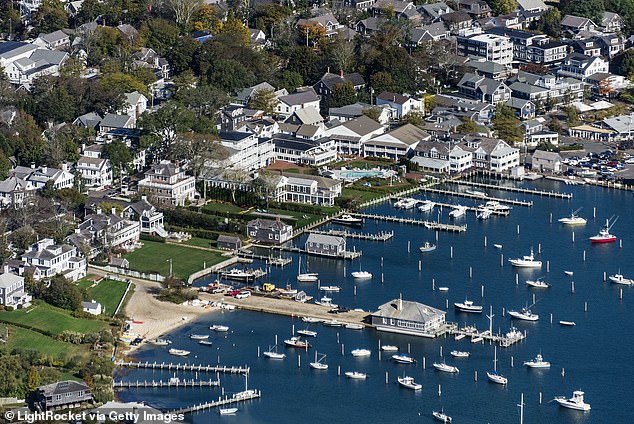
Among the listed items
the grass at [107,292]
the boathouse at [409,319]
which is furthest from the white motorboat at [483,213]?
the grass at [107,292]

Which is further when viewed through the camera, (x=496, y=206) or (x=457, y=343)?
(x=496, y=206)

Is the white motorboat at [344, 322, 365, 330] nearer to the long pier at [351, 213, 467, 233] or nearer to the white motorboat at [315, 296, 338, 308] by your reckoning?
the white motorboat at [315, 296, 338, 308]

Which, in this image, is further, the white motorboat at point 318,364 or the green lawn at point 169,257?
the green lawn at point 169,257

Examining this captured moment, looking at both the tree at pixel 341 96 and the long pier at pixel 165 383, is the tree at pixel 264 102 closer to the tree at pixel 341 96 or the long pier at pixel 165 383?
the tree at pixel 341 96

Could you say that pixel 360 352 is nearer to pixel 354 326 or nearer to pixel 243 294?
pixel 354 326

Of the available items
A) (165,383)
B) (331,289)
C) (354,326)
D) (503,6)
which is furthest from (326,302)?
(503,6)

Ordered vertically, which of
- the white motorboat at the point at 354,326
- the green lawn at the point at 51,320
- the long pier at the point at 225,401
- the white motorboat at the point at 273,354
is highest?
the green lawn at the point at 51,320

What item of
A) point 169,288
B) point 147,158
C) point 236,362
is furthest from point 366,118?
point 236,362
